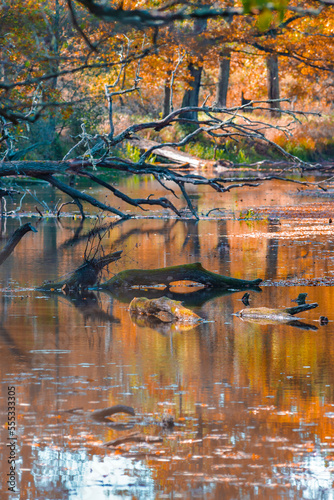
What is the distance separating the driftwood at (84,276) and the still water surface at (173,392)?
Result: 37 cm

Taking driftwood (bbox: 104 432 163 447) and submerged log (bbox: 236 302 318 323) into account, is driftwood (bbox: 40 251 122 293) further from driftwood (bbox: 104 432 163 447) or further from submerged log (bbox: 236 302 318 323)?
driftwood (bbox: 104 432 163 447)

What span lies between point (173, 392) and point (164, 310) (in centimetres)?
307

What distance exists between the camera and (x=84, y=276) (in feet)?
36.4

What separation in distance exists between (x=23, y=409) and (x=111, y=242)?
9994mm

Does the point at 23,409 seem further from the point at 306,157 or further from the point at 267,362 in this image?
the point at 306,157

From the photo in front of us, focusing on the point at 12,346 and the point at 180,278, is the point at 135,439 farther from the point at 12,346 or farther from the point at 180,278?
the point at 180,278

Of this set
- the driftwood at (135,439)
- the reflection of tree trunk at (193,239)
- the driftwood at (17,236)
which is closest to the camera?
the driftwood at (135,439)

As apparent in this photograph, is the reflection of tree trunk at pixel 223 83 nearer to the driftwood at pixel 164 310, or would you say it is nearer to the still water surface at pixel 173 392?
the still water surface at pixel 173 392

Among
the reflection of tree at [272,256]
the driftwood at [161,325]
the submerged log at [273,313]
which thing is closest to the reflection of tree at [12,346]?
the driftwood at [161,325]

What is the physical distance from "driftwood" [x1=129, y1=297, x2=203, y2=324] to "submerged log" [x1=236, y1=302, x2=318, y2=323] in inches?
24.0

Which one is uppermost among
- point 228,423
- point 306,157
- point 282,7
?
point 306,157

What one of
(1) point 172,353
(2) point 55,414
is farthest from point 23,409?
(1) point 172,353

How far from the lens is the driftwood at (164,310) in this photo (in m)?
9.09

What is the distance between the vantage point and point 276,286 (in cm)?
1095
